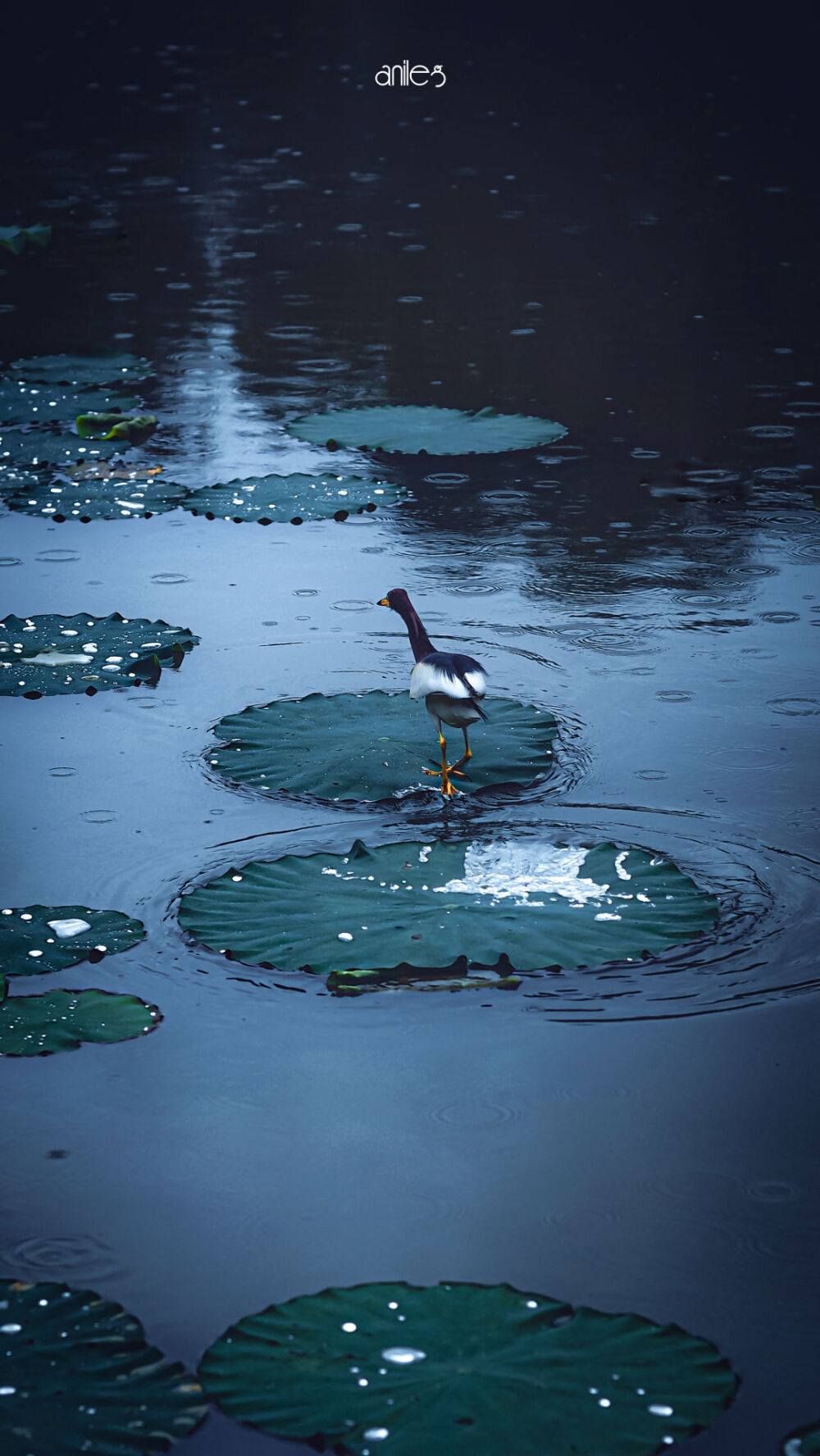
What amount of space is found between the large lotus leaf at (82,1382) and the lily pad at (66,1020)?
0.61 metres

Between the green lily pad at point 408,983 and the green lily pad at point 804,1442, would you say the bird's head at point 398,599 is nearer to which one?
the green lily pad at point 408,983

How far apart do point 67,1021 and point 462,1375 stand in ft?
3.75

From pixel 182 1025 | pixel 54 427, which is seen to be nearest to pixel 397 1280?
pixel 182 1025

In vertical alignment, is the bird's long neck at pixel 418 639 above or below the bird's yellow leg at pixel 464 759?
above

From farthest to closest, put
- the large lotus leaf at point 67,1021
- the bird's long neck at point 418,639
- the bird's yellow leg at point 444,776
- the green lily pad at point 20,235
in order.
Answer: the green lily pad at point 20,235, the bird's long neck at point 418,639, the bird's yellow leg at point 444,776, the large lotus leaf at point 67,1021

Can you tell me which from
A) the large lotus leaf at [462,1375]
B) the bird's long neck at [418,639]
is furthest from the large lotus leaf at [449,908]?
the large lotus leaf at [462,1375]

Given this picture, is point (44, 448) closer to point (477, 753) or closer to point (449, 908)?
point (477, 753)

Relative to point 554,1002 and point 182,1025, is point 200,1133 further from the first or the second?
point 554,1002

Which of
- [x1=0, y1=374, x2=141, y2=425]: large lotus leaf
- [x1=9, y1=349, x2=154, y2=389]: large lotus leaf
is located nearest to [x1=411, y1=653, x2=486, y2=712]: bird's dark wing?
[x1=0, y1=374, x2=141, y2=425]: large lotus leaf

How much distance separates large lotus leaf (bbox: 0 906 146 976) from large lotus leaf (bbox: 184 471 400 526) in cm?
275

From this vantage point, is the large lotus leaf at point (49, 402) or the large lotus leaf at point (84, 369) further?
the large lotus leaf at point (84, 369)

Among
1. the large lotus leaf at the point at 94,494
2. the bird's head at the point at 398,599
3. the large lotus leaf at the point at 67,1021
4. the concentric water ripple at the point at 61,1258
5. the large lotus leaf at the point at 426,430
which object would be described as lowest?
the concentric water ripple at the point at 61,1258

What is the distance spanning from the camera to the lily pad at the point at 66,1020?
282 centimetres

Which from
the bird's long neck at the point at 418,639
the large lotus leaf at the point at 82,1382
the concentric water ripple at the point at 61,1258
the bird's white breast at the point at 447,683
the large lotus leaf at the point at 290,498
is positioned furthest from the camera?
the large lotus leaf at the point at 290,498
